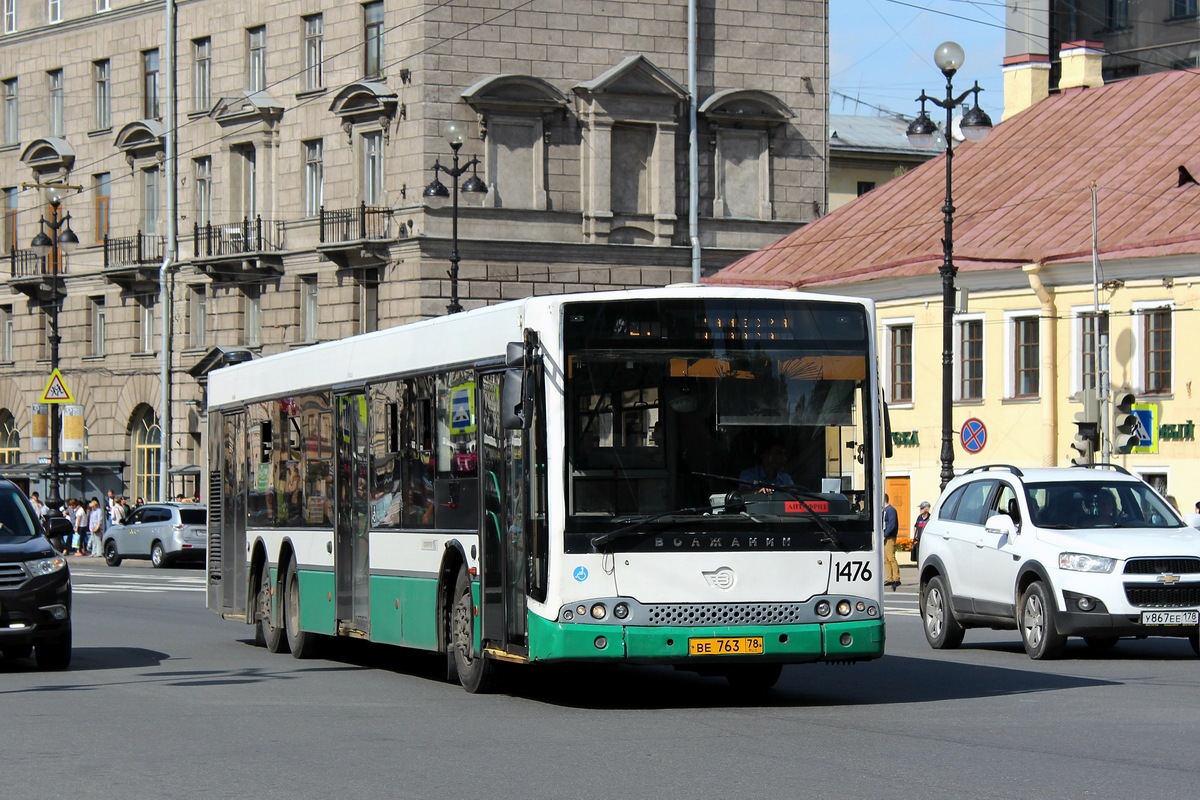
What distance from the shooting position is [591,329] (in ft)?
48.6

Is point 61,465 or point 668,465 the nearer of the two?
point 668,465

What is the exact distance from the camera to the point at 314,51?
60.7m

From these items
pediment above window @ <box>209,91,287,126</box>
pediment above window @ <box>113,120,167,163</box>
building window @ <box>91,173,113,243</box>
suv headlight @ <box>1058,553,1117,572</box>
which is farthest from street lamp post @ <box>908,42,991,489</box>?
building window @ <box>91,173,113,243</box>

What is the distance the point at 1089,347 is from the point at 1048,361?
98cm

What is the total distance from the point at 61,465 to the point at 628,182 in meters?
18.3

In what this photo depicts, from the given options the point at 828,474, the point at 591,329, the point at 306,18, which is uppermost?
the point at 306,18

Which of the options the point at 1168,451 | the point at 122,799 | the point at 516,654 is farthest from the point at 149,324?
the point at 122,799

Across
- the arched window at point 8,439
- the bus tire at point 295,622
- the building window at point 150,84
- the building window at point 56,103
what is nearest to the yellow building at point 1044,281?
the bus tire at point 295,622

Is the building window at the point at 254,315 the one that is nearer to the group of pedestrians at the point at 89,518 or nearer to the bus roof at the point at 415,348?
the group of pedestrians at the point at 89,518

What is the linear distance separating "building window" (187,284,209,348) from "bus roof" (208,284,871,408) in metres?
40.6

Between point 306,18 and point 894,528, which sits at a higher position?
point 306,18

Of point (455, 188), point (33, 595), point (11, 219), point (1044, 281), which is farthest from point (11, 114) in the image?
point (33, 595)

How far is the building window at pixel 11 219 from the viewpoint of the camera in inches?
2820

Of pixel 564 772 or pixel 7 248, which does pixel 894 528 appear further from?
pixel 7 248
